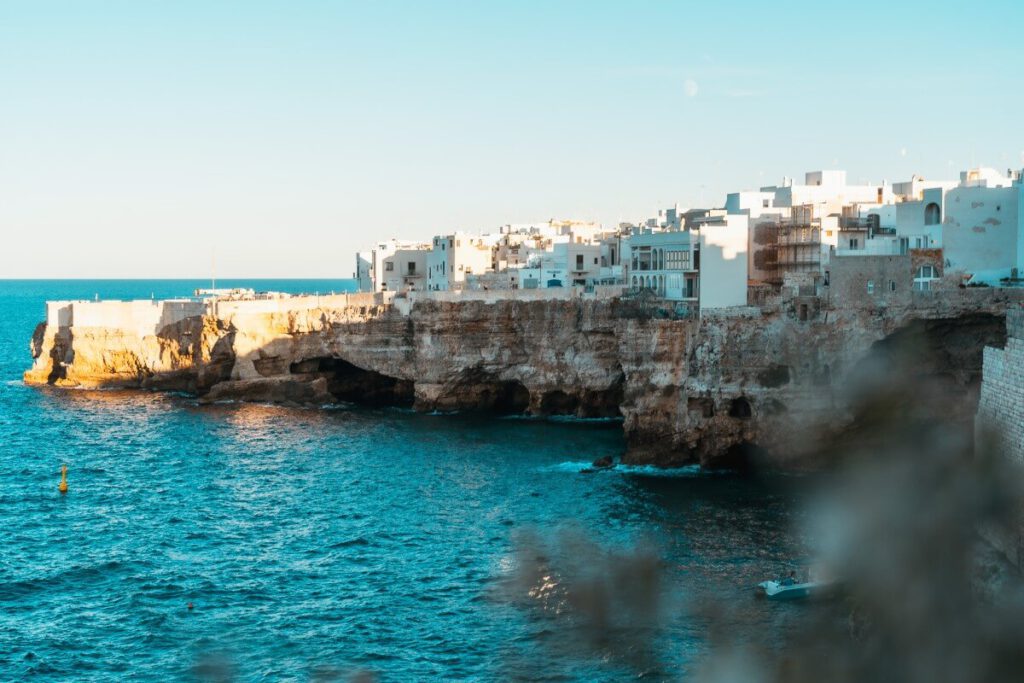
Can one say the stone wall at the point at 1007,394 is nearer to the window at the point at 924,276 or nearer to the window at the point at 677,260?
the window at the point at 924,276

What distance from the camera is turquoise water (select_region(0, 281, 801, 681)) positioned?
2966 centimetres

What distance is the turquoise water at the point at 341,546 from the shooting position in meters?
29.7

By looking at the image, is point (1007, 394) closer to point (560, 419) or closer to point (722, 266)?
point (722, 266)

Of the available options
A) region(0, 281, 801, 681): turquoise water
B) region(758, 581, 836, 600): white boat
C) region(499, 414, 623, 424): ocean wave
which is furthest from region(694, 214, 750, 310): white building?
region(758, 581, 836, 600): white boat

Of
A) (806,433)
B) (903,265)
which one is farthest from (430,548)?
(903,265)

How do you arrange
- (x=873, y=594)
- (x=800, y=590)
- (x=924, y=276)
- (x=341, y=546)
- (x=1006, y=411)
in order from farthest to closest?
(x=924, y=276) < (x=341, y=546) < (x=800, y=590) < (x=1006, y=411) < (x=873, y=594)

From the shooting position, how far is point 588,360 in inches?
2630

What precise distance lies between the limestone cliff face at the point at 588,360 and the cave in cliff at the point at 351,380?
0.10 metres

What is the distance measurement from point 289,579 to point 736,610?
14348mm

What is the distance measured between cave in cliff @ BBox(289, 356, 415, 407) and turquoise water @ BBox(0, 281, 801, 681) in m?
10.6

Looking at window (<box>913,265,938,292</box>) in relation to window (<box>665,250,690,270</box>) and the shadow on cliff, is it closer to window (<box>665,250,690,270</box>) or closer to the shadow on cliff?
the shadow on cliff

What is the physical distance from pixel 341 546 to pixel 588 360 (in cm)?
2928

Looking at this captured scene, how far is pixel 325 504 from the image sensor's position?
46500mm

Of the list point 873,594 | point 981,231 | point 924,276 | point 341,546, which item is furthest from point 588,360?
point 873,594
